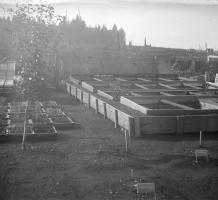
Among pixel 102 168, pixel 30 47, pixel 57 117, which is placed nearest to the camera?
pixel 102 168

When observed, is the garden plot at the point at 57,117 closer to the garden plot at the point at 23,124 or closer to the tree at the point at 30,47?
the garden plot at the point at 23,124

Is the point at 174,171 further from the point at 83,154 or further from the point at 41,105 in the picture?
the point at 41,105

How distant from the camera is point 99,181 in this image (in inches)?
306

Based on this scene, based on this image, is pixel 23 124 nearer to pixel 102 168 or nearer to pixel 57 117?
pixel 57 117

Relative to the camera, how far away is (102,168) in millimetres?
8656

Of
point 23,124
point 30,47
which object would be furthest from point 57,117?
point 30,47

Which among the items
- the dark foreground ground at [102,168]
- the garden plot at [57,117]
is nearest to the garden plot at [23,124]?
the garden plot at [57,117]

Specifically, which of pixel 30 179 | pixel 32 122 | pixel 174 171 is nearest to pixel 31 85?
pixel 32 122

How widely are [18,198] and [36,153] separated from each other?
125 inches

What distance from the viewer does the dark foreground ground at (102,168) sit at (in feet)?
23.4

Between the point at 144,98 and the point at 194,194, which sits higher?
the point at 144,98

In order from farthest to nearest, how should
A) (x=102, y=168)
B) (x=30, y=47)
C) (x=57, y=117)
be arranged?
(x=57, y=117) < (x=30, y=47) < (x=102, y=168)

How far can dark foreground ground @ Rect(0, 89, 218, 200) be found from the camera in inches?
281

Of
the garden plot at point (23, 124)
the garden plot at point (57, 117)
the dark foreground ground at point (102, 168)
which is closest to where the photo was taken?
the dark foreground ground at point (102, 168)
